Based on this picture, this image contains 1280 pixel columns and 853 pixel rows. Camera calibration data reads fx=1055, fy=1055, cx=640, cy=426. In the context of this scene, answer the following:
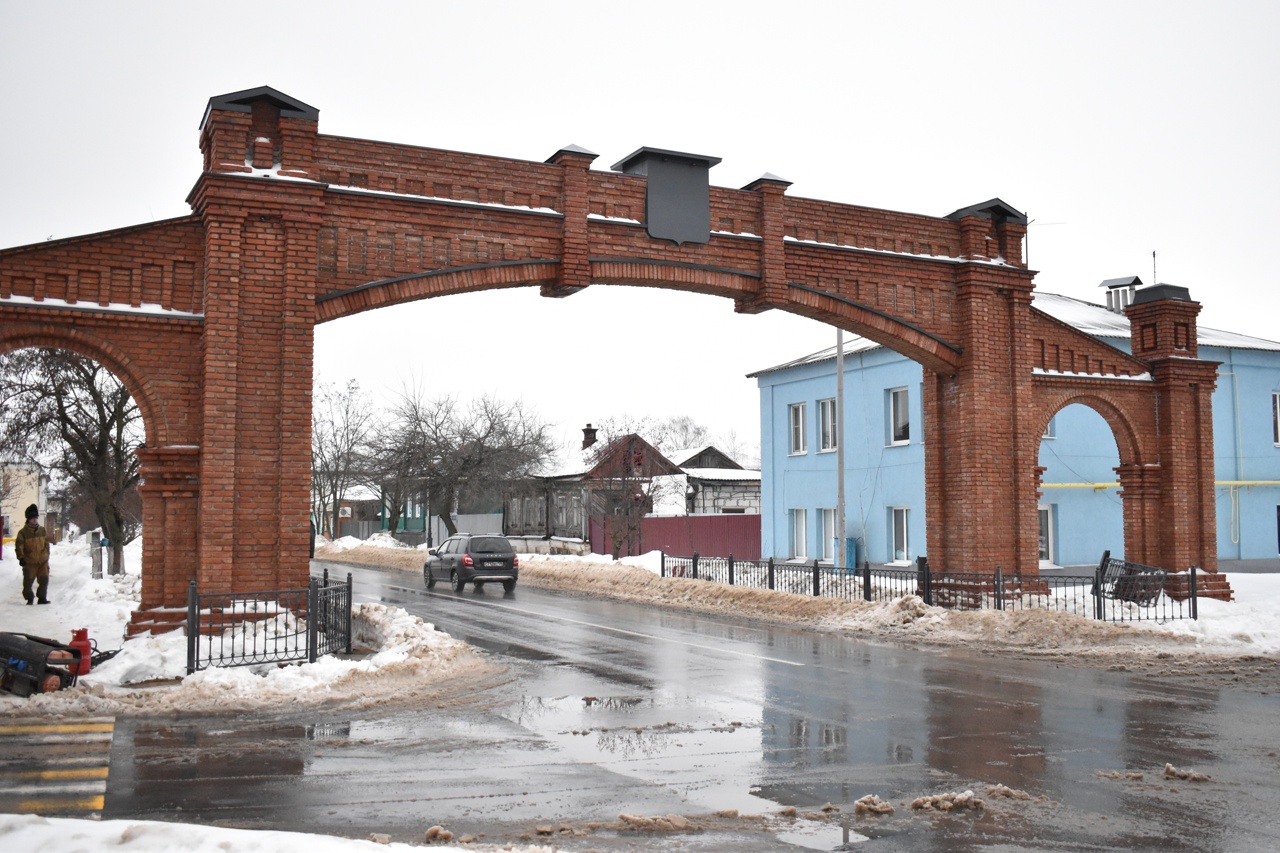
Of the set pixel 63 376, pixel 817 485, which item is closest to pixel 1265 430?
pixel 817 485

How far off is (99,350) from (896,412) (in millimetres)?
23319

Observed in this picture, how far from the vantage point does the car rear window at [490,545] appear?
2961 centimetres

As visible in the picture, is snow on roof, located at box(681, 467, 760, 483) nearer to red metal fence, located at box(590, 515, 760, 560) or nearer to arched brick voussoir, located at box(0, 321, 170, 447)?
red metal fence, located at box(590, 515, 760, 560)

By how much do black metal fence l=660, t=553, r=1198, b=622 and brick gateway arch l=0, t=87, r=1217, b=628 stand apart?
48 cm

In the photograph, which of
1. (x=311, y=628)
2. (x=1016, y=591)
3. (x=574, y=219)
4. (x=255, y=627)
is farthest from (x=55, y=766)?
(x=1016, y=591)

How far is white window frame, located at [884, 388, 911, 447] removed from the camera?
31.0m

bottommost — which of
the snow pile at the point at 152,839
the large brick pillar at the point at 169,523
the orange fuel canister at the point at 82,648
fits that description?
the snow pile at the point at 152,839

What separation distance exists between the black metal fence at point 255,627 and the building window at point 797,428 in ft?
76.3

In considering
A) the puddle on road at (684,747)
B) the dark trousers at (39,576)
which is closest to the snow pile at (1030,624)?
the puddle on road at (684,747)

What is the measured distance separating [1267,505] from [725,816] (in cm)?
3153

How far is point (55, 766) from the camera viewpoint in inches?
321

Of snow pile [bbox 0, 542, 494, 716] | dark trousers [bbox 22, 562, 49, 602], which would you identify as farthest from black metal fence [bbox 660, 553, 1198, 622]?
dark trousers [bbox 22, 562, 49, 602]

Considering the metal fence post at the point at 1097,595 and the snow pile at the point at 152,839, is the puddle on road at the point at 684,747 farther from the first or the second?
the metal fence post at the point at 1097,595

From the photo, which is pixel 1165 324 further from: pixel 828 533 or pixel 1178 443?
pixel 828 533
